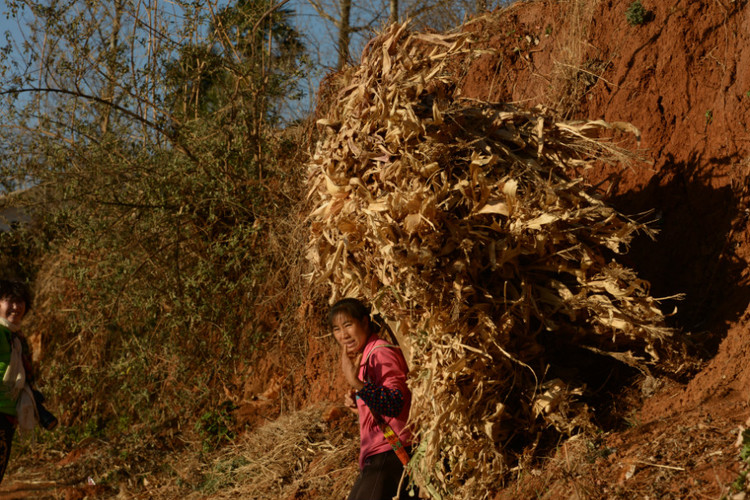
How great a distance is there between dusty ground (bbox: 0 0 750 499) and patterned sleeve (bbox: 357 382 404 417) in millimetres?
763

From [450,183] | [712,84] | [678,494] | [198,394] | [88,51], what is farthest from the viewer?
[88,51]

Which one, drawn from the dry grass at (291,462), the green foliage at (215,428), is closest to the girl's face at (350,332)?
the dry grass at (291,462)

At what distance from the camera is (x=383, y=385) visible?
14.7 feet

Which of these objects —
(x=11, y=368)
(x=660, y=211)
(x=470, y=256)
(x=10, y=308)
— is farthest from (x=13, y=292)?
(x=660, y=211)

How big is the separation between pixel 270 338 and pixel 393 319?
352cm

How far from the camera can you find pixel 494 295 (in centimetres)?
440

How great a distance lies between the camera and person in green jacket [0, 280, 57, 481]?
206 inches

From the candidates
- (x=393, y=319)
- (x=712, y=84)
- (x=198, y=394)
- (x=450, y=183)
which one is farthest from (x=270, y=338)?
(x=712, y=84)

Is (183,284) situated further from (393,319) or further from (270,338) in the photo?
(393,319)

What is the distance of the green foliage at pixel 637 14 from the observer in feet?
21.0

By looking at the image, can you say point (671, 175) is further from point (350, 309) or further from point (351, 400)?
point (351, 400)

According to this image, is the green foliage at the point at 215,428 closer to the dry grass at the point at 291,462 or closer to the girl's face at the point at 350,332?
the dry grass at the point at 291,462

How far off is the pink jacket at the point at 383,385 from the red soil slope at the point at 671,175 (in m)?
0.73

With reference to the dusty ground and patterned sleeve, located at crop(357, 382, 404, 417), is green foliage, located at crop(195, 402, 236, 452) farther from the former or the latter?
patterned sleeve, located at crop(357, 382, 404, 417)
